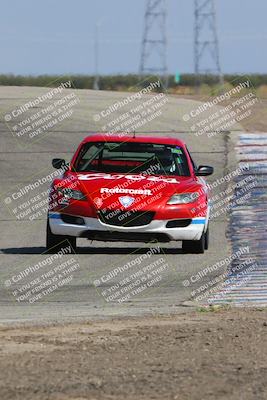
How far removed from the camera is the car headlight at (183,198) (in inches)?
571

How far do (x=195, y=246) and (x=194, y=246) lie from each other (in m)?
0.01

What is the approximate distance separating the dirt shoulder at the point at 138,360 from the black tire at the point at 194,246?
5546mm

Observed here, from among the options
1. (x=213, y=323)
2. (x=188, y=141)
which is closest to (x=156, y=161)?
(x=213, y=323)

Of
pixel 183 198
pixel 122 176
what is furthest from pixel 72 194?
pixel 183 198

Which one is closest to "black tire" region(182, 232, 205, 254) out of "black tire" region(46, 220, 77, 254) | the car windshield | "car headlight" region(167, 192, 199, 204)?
"car headlight" region(167, 192, 199, 204)

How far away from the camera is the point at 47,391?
6246 mm

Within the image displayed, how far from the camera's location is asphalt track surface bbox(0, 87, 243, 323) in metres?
10.2

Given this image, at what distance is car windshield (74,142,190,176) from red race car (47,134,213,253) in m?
0.02

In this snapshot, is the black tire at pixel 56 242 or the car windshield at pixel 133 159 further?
the car windshield at pixel 133 159

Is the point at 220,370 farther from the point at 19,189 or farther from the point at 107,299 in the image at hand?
the point at 19,189

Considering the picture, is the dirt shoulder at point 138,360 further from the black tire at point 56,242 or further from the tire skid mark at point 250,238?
the black tire at point 56,242

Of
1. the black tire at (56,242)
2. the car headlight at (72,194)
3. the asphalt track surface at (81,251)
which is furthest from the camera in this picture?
the black tire at (56,242)

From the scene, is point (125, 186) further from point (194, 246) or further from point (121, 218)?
point (194, 246)

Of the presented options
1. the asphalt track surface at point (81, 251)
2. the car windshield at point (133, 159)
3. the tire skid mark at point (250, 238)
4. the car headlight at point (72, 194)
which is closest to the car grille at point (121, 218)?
the car headlight at point (72, 194)
